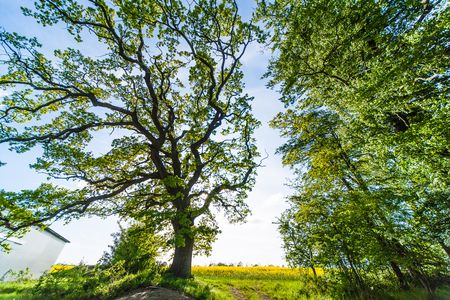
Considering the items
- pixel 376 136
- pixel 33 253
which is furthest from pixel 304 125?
pixel 33 253

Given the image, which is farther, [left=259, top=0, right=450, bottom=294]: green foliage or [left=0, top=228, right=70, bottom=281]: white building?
[left=0, top=228, right=70, bottom=281]: white building

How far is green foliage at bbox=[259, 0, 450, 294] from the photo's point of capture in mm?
4270

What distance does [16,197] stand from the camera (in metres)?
7.60

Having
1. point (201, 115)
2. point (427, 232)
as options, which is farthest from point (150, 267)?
point (427, 232)

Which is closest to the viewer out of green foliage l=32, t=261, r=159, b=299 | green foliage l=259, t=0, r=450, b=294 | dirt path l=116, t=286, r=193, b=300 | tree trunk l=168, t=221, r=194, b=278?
green foliage l=259, t=0, r=450, b=294

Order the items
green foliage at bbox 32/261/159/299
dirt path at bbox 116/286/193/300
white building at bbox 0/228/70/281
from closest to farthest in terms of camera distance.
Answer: dirt path at bbox 116/286/193/300 → green foliage at bbox 32/261/159/299 → white building at bbox 0/228/70/281

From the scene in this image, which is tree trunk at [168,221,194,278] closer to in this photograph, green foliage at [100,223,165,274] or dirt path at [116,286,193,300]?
green foliage at [100,223,165,274]

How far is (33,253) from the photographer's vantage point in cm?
2020

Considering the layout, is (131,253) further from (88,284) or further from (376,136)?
(376,136)

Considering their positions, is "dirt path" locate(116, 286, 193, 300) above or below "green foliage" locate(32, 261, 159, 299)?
below

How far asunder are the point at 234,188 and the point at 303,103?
637 cm

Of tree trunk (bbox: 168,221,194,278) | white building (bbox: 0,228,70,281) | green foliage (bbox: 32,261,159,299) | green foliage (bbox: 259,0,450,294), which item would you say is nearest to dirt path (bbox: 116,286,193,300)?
green foliage (bbox: 32,261,159,299)

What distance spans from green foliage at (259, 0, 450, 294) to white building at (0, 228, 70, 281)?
24.2 meters

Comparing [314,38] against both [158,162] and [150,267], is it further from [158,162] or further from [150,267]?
[150,267]
